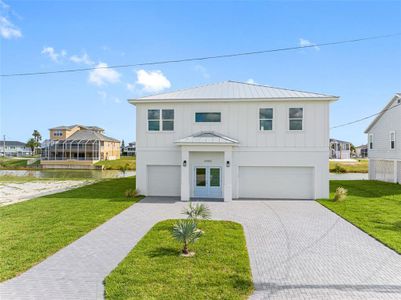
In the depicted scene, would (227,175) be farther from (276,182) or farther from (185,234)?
(185,234)

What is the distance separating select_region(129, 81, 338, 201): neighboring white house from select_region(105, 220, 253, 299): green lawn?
779 cm

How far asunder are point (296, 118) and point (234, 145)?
420 cm

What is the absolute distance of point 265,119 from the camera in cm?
1673

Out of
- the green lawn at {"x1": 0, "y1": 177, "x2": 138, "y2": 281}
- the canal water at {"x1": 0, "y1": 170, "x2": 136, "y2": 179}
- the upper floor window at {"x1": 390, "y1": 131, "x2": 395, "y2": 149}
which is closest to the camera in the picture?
the green lawn at {"x1": 0, "y1": 177, "x2": 138, "y2": 281}

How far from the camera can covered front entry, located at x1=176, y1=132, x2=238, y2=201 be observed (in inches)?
623

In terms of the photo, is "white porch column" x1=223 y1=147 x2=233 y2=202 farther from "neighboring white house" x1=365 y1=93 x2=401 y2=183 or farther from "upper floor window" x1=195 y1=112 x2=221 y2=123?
"neighboring white house" x1=365 y1=93 x2=401 y2=183

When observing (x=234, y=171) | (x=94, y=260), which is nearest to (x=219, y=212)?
(x=234, y=171)

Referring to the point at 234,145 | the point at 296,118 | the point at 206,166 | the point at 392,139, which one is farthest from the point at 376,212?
the point at 392,139

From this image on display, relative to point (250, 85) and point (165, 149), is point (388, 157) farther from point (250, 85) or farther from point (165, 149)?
point (165, 149)

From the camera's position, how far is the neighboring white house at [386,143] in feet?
77.2

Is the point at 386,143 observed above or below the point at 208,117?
below

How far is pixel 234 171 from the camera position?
16859 mm

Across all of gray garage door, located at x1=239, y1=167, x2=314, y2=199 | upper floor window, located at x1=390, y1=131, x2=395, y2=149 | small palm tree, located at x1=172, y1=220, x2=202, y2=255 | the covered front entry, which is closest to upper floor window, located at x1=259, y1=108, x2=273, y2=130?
the covered front entry

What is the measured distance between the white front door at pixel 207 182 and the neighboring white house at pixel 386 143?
1709 cm
